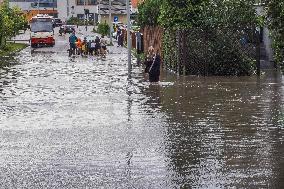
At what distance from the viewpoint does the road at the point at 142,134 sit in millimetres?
11172

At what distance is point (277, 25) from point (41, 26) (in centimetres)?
5030

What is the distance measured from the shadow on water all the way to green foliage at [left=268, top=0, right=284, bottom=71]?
1.74m

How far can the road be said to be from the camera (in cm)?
1117

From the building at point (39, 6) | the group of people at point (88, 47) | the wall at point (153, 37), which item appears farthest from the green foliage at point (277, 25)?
the building at point (39, 6)

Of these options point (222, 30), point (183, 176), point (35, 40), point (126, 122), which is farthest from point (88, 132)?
point (35, 40)

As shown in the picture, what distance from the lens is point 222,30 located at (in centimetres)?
2930

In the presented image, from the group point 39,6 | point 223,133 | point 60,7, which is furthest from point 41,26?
point 60,7

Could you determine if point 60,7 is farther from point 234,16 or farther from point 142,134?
point 142,134

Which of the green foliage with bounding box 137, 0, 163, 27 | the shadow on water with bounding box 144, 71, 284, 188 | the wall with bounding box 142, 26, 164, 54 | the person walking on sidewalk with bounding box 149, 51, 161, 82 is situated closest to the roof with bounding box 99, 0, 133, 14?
the green foliage with bounding box 137, 0, 163, 27

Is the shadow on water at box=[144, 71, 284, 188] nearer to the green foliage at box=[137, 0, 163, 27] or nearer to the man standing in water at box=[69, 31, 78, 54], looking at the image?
the green foliage at box=[137, 0, 163, 27]

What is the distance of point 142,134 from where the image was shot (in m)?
15.1

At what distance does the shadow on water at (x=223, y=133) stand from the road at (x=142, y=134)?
0.02m

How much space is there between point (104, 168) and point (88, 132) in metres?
3.79

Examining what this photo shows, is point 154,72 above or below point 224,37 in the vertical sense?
below
